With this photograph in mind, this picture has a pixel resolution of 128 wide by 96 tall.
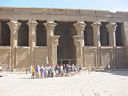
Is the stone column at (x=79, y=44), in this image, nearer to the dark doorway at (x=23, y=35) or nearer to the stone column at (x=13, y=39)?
the dark doorway at (x=23, y=35)

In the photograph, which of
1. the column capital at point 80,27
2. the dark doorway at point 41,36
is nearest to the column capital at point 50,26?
the column capital at point 80,27

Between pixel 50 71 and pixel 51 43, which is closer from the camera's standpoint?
pixel 50 71

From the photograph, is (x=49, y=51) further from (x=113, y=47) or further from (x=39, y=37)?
(x=113, y=47)

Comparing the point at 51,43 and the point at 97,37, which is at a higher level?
the point at 97,37

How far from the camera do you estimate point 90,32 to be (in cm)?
3738

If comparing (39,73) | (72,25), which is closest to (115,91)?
(39,73)

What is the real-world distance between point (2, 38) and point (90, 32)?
11987 millimetres

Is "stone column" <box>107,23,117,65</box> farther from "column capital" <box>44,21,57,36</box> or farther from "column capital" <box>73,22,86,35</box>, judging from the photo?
"column capital" <box>44,21,57,36</box>

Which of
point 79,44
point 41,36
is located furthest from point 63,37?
point 79,44

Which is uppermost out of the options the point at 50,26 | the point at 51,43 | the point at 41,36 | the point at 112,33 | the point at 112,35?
the point at 50,26

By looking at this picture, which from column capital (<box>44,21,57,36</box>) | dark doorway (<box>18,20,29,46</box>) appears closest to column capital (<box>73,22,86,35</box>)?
column capital (<box>44,21,57,36</box>)

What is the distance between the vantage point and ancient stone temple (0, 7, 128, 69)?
3259cm

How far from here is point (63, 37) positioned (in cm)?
3816

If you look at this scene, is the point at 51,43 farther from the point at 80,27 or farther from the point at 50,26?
the point at 80,27
